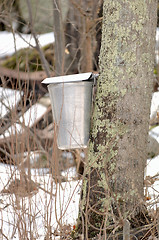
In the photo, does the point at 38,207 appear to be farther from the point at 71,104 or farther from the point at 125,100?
the point at 125,100

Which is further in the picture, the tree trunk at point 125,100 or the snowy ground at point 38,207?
the tree trunk at point 125,100

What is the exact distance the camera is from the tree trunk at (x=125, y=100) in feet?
5.64

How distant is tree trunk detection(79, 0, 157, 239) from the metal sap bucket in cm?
10

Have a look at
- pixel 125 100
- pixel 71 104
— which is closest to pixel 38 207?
pixel 71 104

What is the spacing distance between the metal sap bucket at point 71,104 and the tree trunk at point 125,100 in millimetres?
101

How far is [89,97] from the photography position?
1758mm

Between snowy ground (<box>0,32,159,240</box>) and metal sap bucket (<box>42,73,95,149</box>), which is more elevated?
metal sap bucket (<box>42,73,95,149</box>)

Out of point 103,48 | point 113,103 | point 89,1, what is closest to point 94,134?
point 113,103

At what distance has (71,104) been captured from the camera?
5.63ft

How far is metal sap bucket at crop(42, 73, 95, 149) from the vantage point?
5.58 ft

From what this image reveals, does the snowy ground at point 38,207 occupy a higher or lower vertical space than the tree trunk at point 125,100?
lower

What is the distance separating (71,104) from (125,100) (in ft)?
0.94

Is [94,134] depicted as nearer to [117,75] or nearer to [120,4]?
[117,75]

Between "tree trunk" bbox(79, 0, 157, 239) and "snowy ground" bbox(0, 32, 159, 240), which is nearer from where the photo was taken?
"snowy ground" bbox(0, 32, 159, 240)
